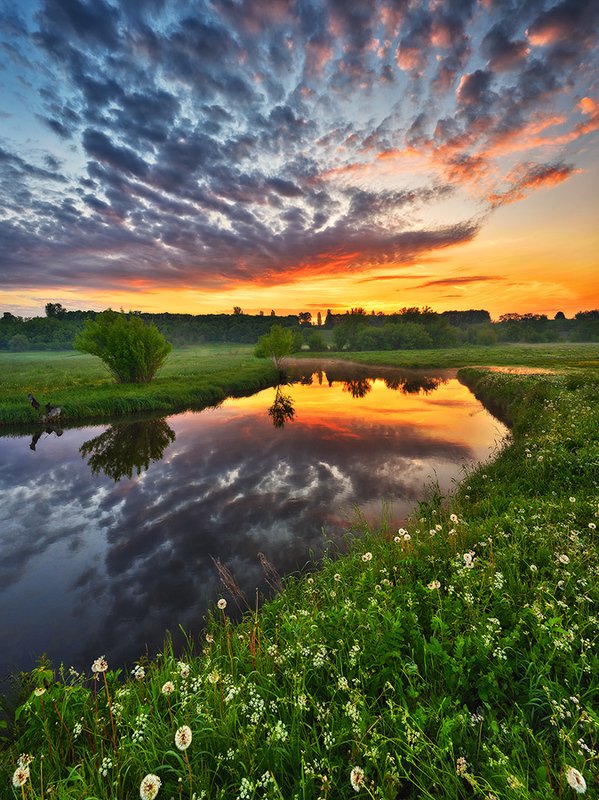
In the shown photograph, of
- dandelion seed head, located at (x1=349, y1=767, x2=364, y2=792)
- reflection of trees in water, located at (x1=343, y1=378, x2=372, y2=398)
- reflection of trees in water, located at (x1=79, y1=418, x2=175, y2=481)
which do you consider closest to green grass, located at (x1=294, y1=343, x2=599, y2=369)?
reflection of trees in water, located at (x1=343, y1=378, x2=372, y2=398)

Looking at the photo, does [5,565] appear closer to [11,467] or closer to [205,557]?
[205,557]

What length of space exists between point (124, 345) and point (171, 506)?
27.7 meters

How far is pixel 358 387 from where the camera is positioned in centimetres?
4722

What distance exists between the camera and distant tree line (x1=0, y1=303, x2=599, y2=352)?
12012cm

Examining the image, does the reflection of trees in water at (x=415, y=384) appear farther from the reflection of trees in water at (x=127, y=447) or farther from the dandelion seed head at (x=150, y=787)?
the dandelion seed head at (x=150, y=787)

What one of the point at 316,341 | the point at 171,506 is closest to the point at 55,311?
the point at 316,341

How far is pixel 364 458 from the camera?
17906 mm

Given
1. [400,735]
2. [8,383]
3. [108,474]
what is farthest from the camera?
[8,383]

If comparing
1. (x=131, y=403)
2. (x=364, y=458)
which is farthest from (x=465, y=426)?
(x=131, y=403)

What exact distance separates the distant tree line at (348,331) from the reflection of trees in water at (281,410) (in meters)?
91.4

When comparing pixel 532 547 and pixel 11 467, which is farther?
pixel 11 467

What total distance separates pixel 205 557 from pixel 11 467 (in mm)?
14195

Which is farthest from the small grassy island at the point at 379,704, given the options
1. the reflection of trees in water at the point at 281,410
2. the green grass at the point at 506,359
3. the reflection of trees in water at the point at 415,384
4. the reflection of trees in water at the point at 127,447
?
the green grass at the point at 506,359

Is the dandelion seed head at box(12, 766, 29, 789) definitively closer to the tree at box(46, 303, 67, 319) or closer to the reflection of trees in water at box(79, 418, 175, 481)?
the reflection of trees in water at box(79, 418, 175, 481)
